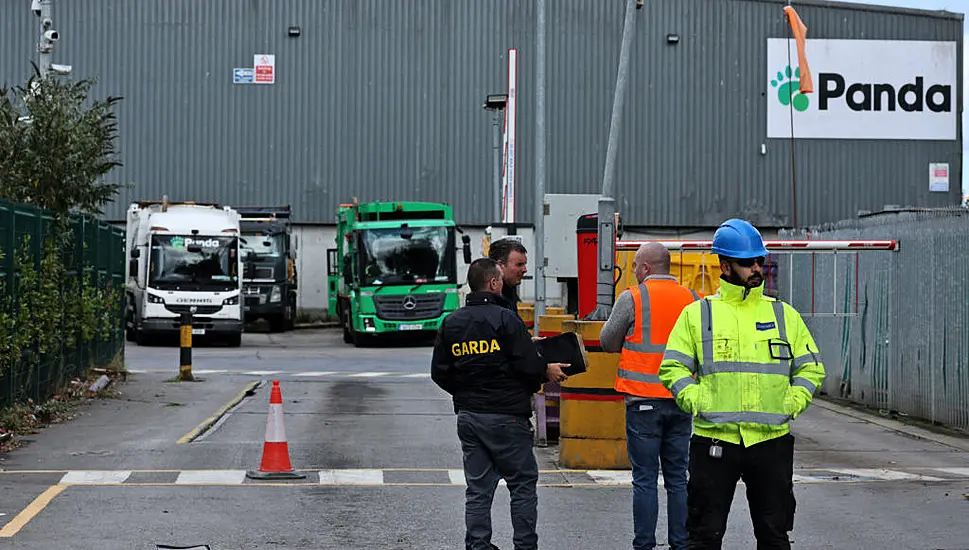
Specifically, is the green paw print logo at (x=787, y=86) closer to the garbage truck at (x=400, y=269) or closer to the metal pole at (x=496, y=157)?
the metal pole at (x=496, y=157)

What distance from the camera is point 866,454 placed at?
14.5 m

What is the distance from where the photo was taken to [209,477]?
39.7ft

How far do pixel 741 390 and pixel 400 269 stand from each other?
2825cm

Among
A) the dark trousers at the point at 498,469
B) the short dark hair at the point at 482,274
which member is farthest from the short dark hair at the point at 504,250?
the dark trousers at the point at 498,469

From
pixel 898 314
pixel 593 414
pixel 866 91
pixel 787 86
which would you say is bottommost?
pixel 593 414

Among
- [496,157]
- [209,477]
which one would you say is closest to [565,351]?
[209,477]

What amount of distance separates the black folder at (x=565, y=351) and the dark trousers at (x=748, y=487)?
1769 mm

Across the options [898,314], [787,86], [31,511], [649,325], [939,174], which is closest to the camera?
[649,325]

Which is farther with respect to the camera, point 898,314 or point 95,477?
point 898,314

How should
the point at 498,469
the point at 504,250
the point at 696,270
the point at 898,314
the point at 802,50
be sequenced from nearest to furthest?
the point at 498,469, the point at 504,250, the point at 898,314, the point at 696,270, the point at 802,50

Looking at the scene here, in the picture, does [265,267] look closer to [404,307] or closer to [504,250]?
[404,307]

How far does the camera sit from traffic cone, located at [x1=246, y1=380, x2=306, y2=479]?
11961mm

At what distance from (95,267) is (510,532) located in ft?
42.7

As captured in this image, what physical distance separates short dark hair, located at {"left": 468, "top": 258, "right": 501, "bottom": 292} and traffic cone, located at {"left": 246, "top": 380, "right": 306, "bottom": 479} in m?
4.36
